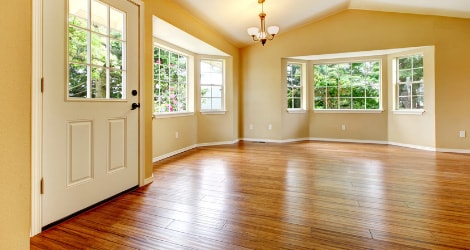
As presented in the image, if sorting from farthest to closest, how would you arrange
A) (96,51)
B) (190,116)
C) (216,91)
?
(216,91)
(190,116)
(96,51)

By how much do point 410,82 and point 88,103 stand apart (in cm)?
598

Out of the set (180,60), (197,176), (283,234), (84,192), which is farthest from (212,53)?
(283,234)

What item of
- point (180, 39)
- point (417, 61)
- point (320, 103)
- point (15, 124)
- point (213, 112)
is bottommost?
point (15, 124)

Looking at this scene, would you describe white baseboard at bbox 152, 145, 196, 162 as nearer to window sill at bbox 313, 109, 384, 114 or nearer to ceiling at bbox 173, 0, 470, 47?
ceiling at bbox 173, 0, 470, 47

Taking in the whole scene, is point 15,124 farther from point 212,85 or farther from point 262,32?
point 212,85

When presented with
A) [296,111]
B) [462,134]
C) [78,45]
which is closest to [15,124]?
[78,45]

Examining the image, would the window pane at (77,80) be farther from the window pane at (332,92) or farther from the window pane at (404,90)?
the window pane at (404,90)

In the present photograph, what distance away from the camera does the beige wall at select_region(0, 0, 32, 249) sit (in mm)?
765

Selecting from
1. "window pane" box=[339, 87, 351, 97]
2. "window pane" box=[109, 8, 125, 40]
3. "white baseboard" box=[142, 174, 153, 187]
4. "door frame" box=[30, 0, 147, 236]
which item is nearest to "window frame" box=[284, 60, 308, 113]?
"window pane" box=[339, 87, 351, 97]

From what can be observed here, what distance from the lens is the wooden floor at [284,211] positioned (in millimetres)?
1566

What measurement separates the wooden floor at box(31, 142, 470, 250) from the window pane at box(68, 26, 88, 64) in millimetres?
1257

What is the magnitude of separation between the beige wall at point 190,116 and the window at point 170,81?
254mm

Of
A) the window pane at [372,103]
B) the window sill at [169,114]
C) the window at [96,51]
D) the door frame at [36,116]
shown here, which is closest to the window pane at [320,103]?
the window pane at [372,103]

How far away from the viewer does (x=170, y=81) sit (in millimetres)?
4539
